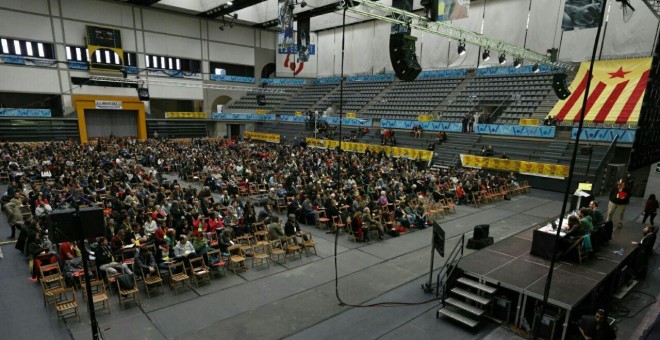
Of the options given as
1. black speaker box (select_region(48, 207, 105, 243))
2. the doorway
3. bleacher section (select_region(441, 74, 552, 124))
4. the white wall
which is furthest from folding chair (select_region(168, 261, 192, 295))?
the white wall

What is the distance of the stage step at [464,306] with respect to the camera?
21.5 feet

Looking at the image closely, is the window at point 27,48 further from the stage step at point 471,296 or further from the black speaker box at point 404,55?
the stage step at point 471,296

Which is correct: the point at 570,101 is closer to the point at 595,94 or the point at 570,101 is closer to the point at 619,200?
the point at 595,94

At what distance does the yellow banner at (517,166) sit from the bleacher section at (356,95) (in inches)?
605

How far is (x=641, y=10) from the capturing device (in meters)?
23.0

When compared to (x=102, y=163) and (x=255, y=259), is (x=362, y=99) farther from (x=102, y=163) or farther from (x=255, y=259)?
(x=255, y=259)

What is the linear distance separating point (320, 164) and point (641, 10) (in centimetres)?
2337

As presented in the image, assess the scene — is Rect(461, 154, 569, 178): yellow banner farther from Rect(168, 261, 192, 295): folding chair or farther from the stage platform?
Rect(168, 261, 192, 295): folding chair

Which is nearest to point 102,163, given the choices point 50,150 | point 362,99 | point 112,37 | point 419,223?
point 50,150

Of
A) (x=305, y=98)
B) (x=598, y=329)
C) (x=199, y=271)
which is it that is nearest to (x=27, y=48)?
(x=305, y=98)

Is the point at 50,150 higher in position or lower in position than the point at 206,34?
lower

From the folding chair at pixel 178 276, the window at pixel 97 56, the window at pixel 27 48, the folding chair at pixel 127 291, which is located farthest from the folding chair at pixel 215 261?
the window at pixel 27 48

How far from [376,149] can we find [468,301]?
19411 millimetres

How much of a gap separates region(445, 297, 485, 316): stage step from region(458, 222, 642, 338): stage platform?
0.57 m
